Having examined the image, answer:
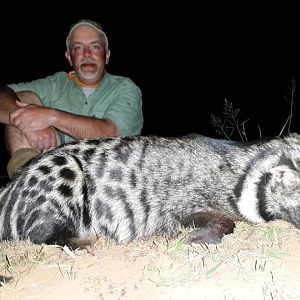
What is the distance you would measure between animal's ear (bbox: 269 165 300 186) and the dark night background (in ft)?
38.3

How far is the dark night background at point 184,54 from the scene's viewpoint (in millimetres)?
18578

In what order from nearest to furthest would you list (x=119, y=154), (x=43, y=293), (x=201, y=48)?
(x=43, y=293), (x=119, y=154), (x=201, y=48)

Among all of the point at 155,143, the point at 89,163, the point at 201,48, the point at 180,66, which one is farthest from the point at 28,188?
the point at 201,48

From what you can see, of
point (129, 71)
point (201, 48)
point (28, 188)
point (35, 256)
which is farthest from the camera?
point (201, 48)

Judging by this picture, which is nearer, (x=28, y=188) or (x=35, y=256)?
(x=35, y=256)

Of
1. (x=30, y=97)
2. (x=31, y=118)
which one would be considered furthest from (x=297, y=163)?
(x=30, y=97)

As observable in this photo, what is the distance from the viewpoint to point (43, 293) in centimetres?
213

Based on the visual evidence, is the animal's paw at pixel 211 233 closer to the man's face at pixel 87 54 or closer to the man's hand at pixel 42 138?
the man's hand at pixel 42 138

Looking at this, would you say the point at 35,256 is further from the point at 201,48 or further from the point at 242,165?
the point at 201,48

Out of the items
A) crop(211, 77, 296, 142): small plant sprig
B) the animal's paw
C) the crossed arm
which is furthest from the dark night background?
the animal's paw

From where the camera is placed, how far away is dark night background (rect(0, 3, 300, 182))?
18.6 m

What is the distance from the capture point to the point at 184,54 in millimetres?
→ 28484

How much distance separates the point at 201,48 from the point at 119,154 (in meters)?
26.6

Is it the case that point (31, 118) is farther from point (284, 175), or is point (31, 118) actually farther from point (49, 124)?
point (284, 175)
